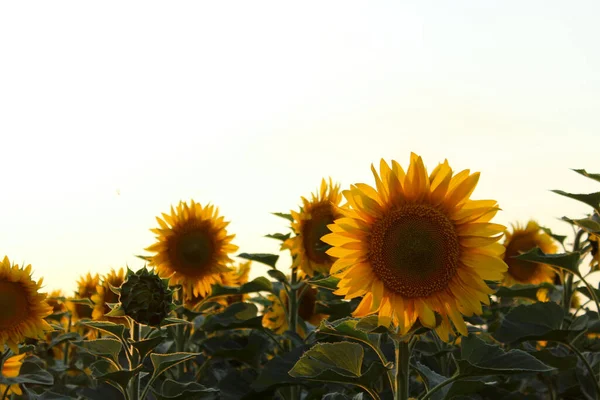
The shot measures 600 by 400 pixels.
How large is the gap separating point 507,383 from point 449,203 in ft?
8.21

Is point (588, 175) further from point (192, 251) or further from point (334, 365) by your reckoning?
point (192, 251)

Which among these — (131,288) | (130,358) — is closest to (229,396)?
(130,358)

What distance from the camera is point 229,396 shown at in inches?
187

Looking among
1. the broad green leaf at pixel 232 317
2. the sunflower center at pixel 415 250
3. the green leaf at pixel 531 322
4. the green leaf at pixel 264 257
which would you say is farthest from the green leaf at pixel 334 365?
the green leaf at pixel 264 257

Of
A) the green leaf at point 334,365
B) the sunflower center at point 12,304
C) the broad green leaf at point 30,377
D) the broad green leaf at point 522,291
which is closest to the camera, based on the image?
the green leaf at point 334,365

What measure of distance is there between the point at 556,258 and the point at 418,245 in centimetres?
160

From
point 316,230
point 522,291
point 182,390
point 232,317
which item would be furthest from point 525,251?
point 182,390

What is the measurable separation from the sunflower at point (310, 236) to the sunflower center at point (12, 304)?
2015 mm

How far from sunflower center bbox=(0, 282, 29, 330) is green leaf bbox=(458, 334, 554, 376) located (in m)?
3.33

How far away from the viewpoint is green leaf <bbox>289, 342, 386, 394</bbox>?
2977mm

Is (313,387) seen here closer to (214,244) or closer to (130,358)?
(130,358)

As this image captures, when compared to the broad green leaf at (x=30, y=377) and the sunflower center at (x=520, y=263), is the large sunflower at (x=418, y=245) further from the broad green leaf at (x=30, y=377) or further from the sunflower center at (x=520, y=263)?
the sunflower center at (x=520, y=263)

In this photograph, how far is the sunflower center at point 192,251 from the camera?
618cm

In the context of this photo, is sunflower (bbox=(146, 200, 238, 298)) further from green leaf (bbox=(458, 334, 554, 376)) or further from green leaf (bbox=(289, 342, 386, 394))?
green leaf (bbox=(458, 334, 554, 376))
